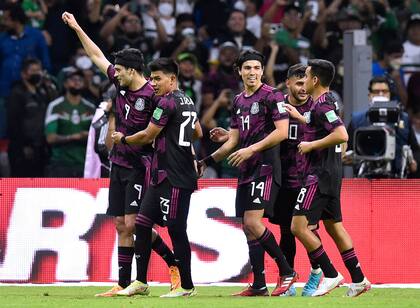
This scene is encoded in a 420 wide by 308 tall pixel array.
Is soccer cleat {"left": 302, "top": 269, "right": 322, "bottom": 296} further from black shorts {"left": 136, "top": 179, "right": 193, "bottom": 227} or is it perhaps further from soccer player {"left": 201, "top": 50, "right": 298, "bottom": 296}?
black shorts {"left": 136, "top": 179, "right": 193, "bottom": 227}

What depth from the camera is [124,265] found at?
528 inches

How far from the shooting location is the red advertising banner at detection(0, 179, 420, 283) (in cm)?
1567

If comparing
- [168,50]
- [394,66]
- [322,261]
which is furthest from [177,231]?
[394,66]

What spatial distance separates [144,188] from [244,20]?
8.13 m

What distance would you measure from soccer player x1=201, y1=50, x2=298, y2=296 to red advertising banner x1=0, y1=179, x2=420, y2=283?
100.0 inches

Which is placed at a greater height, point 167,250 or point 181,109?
point 181,109

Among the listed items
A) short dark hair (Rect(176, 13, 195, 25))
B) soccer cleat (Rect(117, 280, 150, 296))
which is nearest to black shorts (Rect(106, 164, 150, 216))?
soccer cleat (Rect(117, 280, 150, 296))

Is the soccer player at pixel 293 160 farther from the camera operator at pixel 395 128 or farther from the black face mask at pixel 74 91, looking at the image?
the black face mask at pixel 74 91

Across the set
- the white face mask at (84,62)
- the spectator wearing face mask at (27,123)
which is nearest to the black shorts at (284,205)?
the spectator wearing face mask at (27,123)

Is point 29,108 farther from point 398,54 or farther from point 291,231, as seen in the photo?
point 291,231

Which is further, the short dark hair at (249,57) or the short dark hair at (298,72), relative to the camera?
the short dark hair at (298,72)

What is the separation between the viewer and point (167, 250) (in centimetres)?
1395

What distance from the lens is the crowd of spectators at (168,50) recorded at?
63.8 feet

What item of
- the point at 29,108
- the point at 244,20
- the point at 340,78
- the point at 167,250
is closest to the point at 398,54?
the point at 340,78
